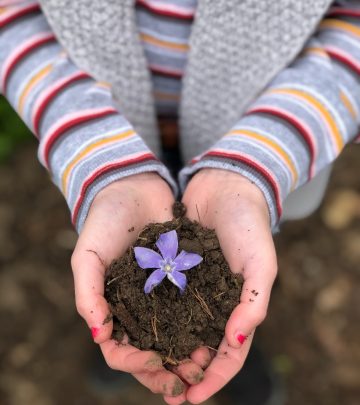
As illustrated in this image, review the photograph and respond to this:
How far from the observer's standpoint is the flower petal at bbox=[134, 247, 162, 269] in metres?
0.98

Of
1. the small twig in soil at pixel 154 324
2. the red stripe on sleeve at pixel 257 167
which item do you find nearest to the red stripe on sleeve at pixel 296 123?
the red stripe on sleeve at pixel 257 167

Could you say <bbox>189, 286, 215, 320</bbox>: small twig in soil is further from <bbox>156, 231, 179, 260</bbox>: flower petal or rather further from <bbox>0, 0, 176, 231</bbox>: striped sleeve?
<bbox>0, 0, 176, 231</bbox>: striped sleeve

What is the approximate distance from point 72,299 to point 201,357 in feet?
3.62

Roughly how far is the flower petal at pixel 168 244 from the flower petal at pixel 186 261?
Answer: 12 millimetres

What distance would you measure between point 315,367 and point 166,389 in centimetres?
112

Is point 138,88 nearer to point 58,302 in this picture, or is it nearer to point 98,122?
point 98,122

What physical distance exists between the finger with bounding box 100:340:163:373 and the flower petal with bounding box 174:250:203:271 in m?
0.16

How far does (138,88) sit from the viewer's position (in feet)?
3.92

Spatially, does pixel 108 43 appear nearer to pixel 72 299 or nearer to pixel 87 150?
pixel 87 150

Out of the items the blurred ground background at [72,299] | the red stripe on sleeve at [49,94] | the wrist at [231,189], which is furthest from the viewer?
the blurred ground background at [72,299]

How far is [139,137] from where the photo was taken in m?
1.08

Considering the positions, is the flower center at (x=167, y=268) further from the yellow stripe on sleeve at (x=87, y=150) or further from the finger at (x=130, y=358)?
the yellow stripe on sleeve at (x=87, y=150)

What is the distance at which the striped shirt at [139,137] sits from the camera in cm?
104

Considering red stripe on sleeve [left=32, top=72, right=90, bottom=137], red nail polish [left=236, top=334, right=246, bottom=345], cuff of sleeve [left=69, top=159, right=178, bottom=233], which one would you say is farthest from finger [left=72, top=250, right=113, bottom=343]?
red stripe on sleeve [left=32, top=72, right=90, bottom=137]
